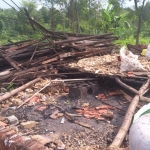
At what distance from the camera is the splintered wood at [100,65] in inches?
225

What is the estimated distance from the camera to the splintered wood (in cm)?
573

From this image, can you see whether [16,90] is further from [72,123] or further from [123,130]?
[123,130]

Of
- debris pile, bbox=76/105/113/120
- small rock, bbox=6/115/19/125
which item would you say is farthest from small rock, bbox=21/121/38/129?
debris pile, bbox=76/105/113/120

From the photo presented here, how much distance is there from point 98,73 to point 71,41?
1447mm

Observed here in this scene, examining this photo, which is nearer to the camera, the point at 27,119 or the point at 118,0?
the point at 27,119

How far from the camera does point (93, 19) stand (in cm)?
1748

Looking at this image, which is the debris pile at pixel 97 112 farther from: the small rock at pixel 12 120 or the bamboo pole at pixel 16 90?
the bamboo pole at pixel 16 90

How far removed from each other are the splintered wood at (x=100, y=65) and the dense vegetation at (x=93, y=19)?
2416 millimetres

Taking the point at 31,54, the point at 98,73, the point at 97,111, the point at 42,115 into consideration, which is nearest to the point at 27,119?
the point at 42,115

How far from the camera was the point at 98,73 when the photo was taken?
557 centimetres

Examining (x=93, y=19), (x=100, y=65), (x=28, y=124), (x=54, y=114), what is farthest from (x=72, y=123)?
(x=93, y=19)

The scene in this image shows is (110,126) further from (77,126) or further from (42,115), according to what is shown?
(42,115)

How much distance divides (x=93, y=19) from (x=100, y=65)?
11939 millimetres

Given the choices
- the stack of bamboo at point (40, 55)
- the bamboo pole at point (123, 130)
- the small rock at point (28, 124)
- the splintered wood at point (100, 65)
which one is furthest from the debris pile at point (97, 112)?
the stack of bamboo at point (40, 55)
